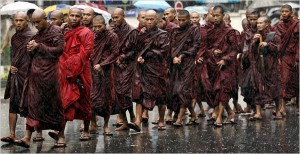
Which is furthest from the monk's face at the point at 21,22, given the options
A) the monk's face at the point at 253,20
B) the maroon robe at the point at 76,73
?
the monk's face at the point at 253,20

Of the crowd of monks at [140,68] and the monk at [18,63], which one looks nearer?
the crowd of monks at [140,68]

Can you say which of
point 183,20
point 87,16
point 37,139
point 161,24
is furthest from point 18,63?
point 161,24

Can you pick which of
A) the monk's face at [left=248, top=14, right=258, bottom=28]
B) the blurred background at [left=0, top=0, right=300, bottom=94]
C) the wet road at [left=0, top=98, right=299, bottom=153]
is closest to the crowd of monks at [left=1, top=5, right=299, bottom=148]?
the monk's face at [left=248, top=14, right=258, bottom=28]

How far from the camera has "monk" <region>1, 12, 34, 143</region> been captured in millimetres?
12898

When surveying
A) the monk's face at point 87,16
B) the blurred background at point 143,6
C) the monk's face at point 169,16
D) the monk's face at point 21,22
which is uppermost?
the monk's face at point 21,22

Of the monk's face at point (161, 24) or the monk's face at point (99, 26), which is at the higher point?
the monk's face at point (99, 26)

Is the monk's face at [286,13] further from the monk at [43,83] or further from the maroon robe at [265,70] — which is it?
the monk at [43,83]

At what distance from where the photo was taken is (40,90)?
12.5 metres

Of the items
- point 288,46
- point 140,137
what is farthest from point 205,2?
point 140,137

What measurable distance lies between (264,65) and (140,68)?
9.97 ft

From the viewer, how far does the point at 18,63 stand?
42.8ft

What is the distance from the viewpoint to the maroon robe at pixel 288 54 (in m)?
17.7

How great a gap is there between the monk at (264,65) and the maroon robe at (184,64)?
5.14ft

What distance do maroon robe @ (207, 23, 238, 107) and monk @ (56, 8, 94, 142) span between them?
3100mm
